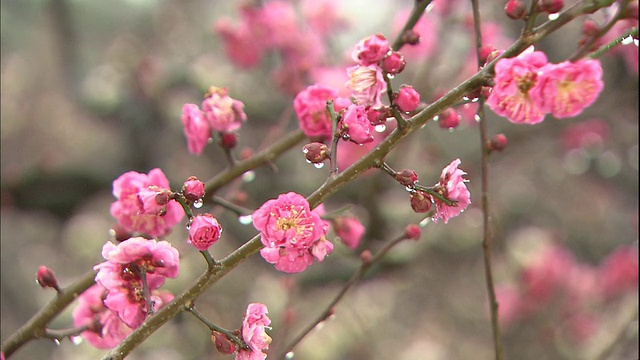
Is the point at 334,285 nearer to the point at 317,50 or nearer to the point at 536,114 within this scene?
the point at 317,50

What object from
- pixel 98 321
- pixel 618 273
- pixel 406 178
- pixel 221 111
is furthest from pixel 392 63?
pixel 618 273

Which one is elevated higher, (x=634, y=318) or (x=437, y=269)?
(x=634, y=318)

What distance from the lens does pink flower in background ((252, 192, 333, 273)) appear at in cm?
91

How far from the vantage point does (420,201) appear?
37.7 inches

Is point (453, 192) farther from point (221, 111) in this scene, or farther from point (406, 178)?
point (221, 111)

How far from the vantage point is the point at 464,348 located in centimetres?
296

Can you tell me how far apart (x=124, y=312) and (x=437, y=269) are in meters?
2.17

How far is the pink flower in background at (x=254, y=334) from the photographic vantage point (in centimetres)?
95

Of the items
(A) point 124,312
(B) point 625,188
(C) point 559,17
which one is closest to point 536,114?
(C) point 559,17

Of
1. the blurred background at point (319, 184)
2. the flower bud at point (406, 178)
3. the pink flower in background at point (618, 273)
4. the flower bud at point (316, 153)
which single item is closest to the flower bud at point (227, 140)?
the flower bud at point (316, 153)

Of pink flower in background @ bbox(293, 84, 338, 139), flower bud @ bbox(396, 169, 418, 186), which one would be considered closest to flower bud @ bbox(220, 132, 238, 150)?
pink flower in background @ bbox(293, 84, 338, 139)

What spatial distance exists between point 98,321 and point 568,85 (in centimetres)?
83

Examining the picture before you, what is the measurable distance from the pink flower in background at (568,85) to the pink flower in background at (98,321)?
2.34ft

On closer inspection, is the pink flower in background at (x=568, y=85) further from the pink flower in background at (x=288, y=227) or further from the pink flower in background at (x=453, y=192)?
the pink flower in background at (x=288, y=227)
